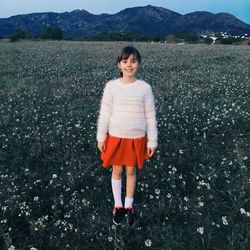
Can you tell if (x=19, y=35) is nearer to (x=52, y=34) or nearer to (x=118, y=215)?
(x=52, y=34)

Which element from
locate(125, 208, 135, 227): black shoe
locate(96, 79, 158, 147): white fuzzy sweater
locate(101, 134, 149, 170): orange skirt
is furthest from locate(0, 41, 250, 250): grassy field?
locate(96, 79, 158, 147): white fuzzy sweater

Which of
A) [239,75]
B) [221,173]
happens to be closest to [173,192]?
[221,173]

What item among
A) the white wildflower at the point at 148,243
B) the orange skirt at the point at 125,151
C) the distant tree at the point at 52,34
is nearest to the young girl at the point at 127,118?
the orange skirt at the point at 125,151

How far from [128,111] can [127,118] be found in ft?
0.39

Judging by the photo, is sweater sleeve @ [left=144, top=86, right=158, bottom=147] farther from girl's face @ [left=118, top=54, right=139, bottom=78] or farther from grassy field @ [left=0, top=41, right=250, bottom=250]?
grassy field @ [left=0, top=41, right=250, bottom=250]

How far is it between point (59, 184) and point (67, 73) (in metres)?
17.9

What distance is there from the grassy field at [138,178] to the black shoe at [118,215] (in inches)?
6.6

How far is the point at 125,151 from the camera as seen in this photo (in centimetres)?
635

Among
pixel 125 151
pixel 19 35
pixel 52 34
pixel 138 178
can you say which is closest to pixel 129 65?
pixel 125 151

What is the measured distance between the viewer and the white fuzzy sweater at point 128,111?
611cm

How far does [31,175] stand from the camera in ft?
29.1

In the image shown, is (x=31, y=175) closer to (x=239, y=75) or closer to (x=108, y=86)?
(x=108, y=86)

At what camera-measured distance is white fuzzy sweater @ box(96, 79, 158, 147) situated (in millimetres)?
6109

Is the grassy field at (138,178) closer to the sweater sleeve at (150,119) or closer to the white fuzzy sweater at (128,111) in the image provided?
the sweater sleeve at (150,119)
